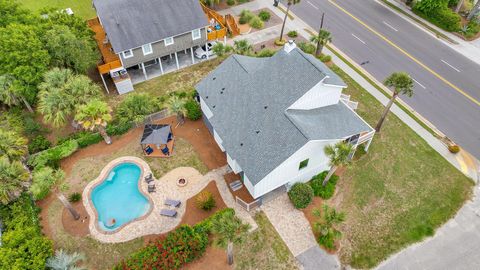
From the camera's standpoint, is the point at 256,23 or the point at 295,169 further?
the point at 256,23

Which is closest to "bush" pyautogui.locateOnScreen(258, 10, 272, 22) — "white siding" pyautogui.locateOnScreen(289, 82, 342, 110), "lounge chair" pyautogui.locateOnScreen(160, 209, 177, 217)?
"white siding" pyautogui.locateOnScreen(289, 82, 342, 110)

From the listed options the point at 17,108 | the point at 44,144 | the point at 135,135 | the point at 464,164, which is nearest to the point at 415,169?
the point at 464,164

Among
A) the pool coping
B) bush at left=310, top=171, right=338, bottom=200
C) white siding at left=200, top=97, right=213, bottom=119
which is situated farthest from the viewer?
white siding at left=200, top=97, right=213, bottom=119

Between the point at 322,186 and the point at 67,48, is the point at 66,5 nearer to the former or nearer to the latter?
the point at 67,48

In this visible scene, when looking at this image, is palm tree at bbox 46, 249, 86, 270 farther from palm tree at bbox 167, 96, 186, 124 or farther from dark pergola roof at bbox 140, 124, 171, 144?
palm tree at bbox 167, 96, 186, 124

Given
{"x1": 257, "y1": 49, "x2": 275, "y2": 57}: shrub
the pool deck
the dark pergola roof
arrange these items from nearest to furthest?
the pool deck → the dark pergola roof → {"x1": 257, "y1": 49, "x2": 275, "y2": 57}: shrub

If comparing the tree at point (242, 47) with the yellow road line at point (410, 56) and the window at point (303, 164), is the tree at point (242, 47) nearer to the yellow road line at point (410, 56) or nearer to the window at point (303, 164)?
the window at point (303, 164)

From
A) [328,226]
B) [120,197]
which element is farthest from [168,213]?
[328,226]
